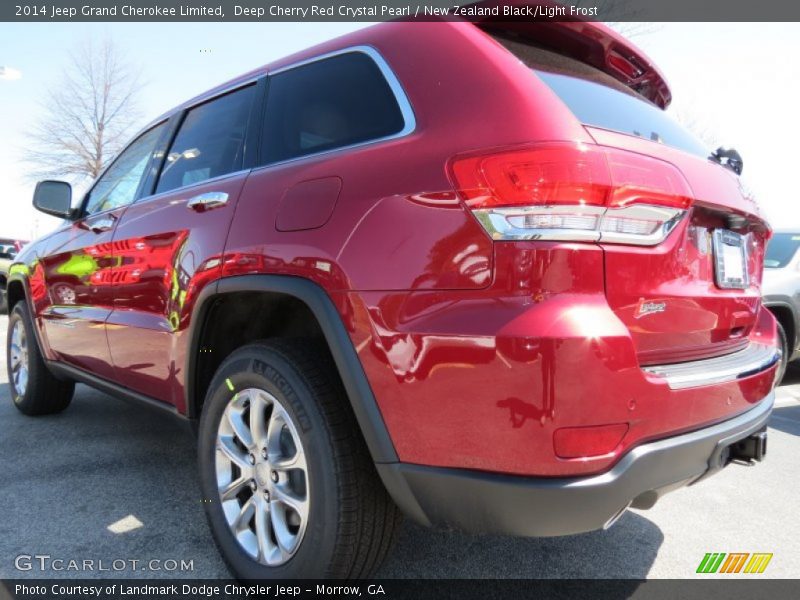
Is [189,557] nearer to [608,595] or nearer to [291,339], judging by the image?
[291,339]

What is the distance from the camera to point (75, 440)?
139 inches

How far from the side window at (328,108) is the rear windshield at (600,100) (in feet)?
1.38

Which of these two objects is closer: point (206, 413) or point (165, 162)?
point (206, 413)

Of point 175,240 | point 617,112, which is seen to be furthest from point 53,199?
point 617,112

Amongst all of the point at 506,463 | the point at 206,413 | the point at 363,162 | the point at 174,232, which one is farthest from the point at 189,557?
the point at 363,162

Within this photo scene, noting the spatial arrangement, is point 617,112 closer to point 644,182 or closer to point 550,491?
point 644,182

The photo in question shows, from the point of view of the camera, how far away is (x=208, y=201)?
221 cm

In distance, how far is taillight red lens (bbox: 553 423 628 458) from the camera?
1310 millimetres

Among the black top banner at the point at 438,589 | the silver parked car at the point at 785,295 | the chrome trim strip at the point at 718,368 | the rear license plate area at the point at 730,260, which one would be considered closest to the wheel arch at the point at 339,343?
the black top banner at the point at 438,589

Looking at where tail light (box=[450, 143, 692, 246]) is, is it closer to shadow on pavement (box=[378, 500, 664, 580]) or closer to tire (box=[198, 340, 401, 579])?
tire (box=[198, 340, 401, 579])

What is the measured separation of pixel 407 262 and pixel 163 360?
1.44 meters

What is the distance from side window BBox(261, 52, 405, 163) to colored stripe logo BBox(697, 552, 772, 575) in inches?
78.1

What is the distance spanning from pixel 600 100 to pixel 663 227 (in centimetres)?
51

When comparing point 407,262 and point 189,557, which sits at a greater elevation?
point 407,262
